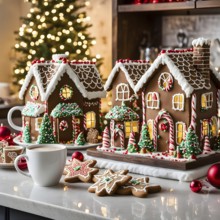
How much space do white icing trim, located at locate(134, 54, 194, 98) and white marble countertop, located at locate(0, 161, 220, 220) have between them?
0.32 meters

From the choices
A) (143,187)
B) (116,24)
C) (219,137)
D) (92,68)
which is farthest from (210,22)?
(143,187)

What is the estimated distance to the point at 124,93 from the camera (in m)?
2.04

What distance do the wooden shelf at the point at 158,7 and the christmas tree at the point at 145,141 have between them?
2184 mm

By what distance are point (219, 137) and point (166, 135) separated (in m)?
0.21

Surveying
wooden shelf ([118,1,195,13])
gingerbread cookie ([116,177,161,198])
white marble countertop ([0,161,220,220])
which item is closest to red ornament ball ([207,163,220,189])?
white marble countertop ([0,161,220,220])

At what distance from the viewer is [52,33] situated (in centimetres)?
530

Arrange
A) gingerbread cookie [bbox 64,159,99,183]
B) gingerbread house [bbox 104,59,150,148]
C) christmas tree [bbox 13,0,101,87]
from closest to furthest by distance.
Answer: gingerbread cookie [bbox 64,159,99,183], gingerbread house [bbox 104,59,150,148], christmas tree [bbox 13,0,101,87]

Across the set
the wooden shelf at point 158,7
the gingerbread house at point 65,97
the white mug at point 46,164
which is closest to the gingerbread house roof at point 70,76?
the gingerbread house at point 65,97

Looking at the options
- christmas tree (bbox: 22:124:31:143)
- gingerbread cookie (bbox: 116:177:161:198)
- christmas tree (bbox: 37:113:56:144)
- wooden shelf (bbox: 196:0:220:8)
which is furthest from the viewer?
wooden shelf (bbox: 196:0:220:8)

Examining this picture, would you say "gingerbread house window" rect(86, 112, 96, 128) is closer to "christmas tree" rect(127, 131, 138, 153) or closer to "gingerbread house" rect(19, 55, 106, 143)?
"gingerbread house" rect(19, 55, 106, 143)

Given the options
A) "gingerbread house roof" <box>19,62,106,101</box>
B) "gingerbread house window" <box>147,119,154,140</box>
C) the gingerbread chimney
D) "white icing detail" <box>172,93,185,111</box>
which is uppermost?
the gingerbread chimney

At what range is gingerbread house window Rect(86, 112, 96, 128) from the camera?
2.21 metres

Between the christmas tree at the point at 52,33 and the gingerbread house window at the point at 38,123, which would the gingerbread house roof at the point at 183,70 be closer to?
the gingerbread house window at the point at 38,123

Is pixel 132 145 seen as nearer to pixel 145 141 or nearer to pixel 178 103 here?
pixel 145 141
